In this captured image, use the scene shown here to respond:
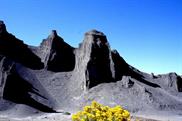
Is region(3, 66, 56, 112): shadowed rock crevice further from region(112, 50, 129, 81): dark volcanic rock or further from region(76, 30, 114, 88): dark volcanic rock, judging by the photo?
region(112, 50, 129, 81): dark volcanic rock

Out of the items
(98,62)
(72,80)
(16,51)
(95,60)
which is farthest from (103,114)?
(16,51)

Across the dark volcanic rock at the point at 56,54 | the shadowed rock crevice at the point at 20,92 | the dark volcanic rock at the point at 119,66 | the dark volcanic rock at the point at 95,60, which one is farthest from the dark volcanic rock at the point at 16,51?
the dark volcanic rock at the point at 119,66

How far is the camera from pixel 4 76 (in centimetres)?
9594

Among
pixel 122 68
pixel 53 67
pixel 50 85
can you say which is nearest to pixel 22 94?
pixel 50 85

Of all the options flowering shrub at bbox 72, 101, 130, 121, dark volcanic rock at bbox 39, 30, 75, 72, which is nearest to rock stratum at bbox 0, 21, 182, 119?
dark volcanic rock at bbox 39, 30, 75, 72

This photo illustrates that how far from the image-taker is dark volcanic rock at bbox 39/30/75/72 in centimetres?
12569

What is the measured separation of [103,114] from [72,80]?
101 meters

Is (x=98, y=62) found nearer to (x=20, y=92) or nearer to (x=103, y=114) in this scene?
(x=20, y=92)

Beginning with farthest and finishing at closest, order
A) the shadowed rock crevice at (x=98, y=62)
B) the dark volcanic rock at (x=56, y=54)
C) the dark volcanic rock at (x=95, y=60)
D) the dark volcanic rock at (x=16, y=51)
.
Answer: the dark volcanic rock at (x=56, y=54), the dark volcanic rock at (x=16, y=51), the dark volcanic rock at (x=95, y=60), the shadowed rock crevice at (x=98, y=62)

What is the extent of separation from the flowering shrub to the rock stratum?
2774 inches

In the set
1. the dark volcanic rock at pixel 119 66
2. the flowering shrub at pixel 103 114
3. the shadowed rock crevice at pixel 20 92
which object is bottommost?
the flowering shrub at pixel 103 114

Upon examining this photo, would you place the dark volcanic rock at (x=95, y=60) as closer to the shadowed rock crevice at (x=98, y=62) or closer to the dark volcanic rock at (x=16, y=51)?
the shadowed rock crevice at (x=98, y=62)

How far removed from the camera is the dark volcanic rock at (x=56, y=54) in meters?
126

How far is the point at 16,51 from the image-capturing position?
392 feet
